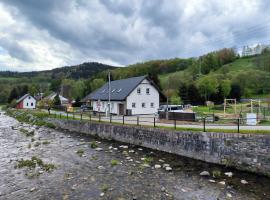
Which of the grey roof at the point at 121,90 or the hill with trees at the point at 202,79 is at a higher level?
the hill with trees at the point at 202,79

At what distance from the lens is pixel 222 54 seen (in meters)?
113

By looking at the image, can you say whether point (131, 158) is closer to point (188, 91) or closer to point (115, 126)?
point (115, 126)

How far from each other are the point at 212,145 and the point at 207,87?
50.7 metres

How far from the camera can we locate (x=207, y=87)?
209ft

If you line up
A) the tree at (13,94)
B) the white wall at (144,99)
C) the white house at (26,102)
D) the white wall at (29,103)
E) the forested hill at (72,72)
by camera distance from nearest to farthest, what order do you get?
the white wall at (144,99)
the white house at (26,102)
the white wall at (29,103)
the tree at (13,94)
the forested hill at (72,72)

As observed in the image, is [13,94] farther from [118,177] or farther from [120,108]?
[118,177]

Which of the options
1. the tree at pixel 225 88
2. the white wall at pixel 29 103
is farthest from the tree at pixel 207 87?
the white wall at pixel 29 103

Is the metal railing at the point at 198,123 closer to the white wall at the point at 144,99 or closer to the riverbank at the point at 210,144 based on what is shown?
the riverbank at the point at 210,144

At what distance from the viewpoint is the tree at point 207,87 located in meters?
63.6

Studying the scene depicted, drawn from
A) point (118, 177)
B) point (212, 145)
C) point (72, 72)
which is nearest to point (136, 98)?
point (212, 145)

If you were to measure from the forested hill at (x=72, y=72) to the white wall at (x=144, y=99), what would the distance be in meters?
108

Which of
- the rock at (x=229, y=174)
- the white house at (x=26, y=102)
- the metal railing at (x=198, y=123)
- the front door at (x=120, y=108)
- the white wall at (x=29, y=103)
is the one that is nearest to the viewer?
the rock at (x=229, y=174)

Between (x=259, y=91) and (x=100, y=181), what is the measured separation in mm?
70484

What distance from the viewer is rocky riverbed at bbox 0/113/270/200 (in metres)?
10.8
